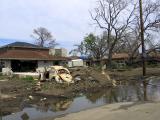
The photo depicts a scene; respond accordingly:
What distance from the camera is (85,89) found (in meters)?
27.5

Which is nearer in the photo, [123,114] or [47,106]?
[123,114]

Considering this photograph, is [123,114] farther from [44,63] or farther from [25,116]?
[44,63]

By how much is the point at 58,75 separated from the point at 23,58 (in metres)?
23.1

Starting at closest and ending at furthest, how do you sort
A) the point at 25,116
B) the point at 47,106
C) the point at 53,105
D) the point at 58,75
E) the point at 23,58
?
the point at 25,116
the point at 47,106
the point at 53,105
the point at 58,75
the point at 23,58

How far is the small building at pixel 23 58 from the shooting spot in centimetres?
5175

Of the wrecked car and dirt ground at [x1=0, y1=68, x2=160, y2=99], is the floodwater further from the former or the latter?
the wrecked car

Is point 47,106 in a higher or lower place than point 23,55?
lower

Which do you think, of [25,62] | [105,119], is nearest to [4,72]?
[25,62]

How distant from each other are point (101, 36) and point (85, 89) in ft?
198

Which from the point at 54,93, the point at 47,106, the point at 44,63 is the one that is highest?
the point at 44,63

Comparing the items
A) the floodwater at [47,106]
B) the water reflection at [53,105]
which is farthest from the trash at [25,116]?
the water reflection at [53,105]

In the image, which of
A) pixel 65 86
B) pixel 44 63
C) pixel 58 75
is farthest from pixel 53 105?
pixel 44 63

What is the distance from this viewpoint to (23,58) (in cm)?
5238

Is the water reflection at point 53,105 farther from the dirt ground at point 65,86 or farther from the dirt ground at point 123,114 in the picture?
the dirt ground at point 123,114
